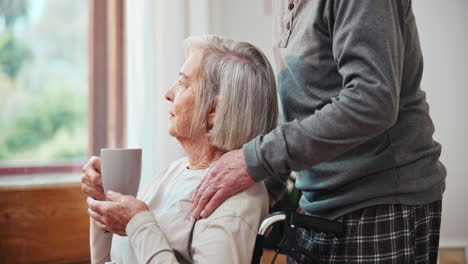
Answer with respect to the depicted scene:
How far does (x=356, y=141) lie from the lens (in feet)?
2.97

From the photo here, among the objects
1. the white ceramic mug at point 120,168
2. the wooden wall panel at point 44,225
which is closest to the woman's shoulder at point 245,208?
the white ceramic mug at point 120,168

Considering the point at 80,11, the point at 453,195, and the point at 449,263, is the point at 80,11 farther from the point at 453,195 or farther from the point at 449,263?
the point at 449,263

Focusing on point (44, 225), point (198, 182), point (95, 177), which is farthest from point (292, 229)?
point (44, 225)

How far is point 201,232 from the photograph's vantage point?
101 centimetres

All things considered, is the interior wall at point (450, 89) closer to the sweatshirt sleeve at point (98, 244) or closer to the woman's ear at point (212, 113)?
the woman's ear at point (212, 113)

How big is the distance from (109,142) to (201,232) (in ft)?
4.91

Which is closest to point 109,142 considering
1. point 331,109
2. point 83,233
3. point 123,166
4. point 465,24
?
point 83,233

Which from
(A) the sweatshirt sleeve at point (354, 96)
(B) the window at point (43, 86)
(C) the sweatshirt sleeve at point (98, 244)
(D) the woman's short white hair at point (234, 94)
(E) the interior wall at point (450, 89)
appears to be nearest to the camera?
(A) the sweatshirt sleeve at point (354, 96)

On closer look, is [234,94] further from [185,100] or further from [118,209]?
[118,209]

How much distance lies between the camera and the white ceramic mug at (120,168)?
3.45 feet

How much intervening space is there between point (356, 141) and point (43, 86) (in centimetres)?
189

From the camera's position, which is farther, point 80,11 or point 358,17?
point 80,11

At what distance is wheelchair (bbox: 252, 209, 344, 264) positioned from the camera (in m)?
0.98

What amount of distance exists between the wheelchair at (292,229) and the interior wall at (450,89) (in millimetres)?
1694
